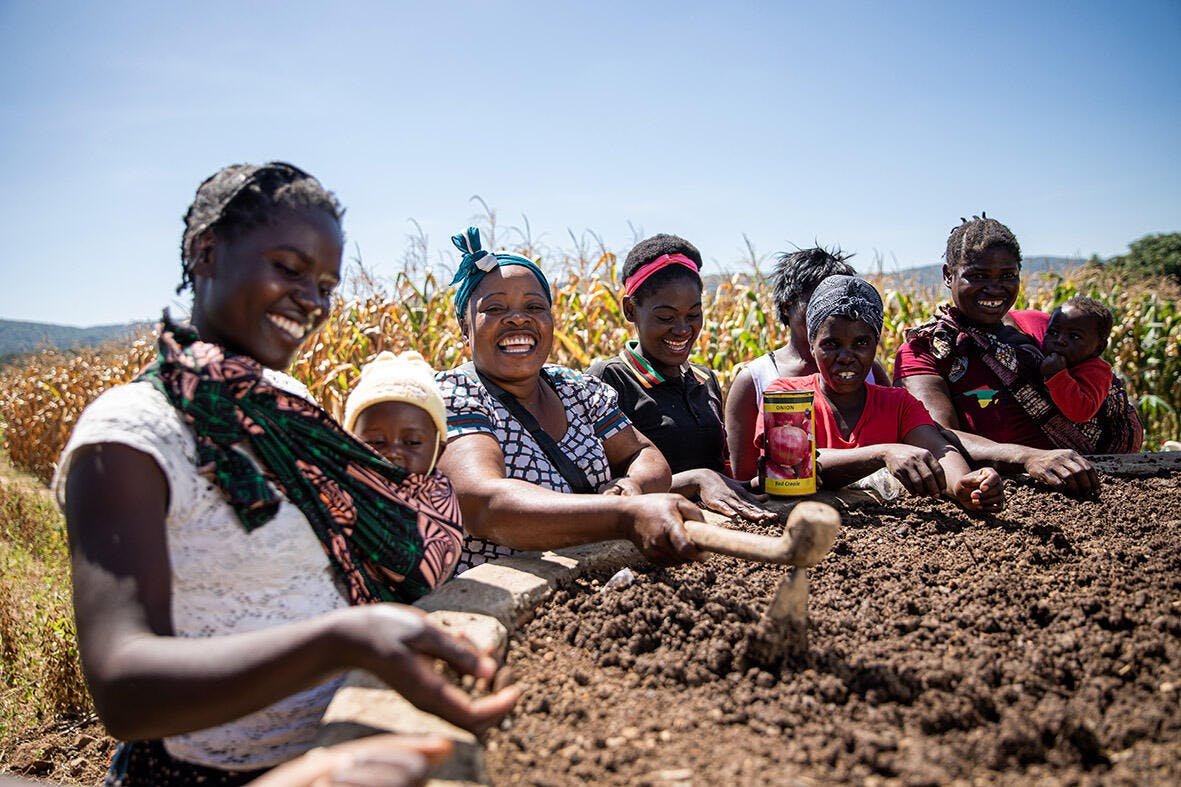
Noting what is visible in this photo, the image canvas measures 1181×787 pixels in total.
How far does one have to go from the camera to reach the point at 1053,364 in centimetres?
335

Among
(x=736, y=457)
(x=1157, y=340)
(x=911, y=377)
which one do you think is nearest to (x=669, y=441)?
(x=736, y=457)

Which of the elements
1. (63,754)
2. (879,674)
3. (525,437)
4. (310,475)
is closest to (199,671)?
(310,475)

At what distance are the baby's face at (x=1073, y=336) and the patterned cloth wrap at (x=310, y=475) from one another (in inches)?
114

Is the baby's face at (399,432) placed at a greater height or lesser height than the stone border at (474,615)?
greater

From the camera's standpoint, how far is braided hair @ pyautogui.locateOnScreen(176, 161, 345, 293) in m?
1.49

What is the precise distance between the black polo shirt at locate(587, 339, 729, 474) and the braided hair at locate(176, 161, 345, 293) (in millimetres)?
1815

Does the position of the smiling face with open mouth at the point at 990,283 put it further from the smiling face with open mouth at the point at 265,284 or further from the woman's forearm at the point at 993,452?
the smiling face with open mouth at the point at 265,284

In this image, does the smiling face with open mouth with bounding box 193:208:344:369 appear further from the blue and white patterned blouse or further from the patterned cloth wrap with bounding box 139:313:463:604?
the blue and white patterned blouse

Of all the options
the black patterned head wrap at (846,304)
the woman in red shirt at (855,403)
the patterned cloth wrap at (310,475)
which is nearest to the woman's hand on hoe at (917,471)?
the woman in red shirt at (855,403)

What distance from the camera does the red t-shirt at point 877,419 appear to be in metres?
2.99

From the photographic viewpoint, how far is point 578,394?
2754 millimetres

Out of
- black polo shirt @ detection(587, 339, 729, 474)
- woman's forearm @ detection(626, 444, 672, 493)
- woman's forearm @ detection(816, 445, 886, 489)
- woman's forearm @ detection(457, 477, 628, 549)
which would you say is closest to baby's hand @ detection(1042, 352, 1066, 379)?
woman's forearm @ detection(816, 445, 886, 489)

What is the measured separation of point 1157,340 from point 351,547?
8351 mm

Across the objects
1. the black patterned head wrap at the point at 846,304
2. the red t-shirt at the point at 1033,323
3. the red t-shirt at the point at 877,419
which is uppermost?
the black patterned head wrap at the point at 846,304
